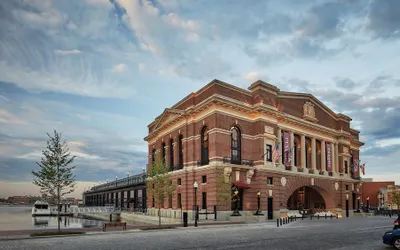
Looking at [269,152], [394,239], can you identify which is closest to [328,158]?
[269,152]

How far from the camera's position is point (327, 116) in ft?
207

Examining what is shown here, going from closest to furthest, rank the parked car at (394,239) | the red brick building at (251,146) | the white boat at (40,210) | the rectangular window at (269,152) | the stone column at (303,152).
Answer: the parked car at (394,239) < the red brick building at (251,146) < the rectangular window at (269,152) < the stone column at (303,152) < the white boat at (40,210)

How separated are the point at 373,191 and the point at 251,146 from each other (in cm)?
9298

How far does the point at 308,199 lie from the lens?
211ft

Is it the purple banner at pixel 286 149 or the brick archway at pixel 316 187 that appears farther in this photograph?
the brick archway at pixel 316 187

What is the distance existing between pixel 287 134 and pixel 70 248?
40141 millimetres

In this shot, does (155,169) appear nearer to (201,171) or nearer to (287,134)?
(201,171)

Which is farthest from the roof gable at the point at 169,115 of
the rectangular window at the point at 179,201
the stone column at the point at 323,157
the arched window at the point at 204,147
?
the stone column at the point at 323,157

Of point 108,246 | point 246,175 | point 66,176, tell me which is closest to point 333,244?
point 108,246

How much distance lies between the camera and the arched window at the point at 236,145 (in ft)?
156

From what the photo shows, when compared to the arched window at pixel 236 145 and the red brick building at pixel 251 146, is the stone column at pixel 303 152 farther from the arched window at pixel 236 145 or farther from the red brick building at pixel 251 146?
the arched window at pixel 236 145

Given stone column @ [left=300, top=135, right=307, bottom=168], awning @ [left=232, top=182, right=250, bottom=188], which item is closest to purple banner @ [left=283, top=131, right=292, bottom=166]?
stone column @ [left=300, top=135, right=307, bottom=168]

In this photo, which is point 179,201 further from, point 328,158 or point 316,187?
point 328,158

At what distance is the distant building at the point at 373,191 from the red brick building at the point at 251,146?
67712mm
